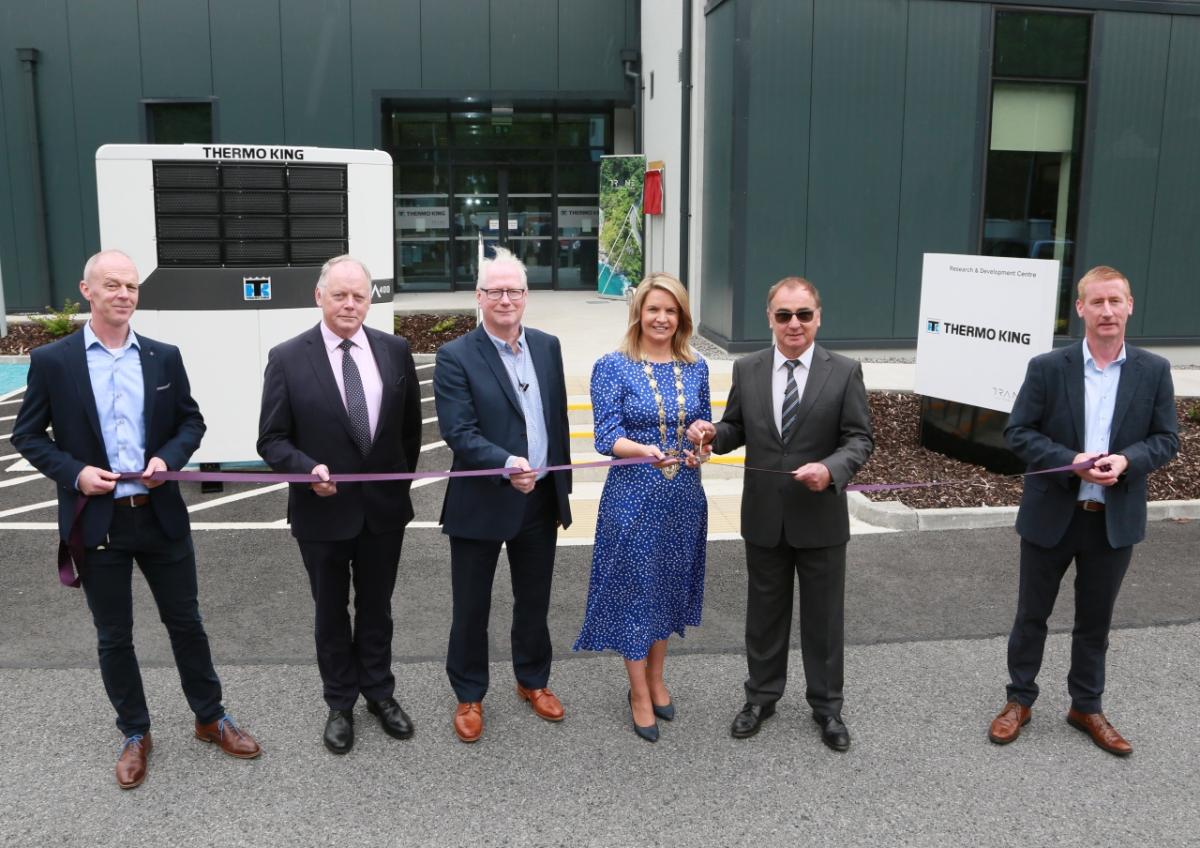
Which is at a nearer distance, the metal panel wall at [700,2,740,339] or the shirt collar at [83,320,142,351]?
the shirt collar at [83,320,142,351]

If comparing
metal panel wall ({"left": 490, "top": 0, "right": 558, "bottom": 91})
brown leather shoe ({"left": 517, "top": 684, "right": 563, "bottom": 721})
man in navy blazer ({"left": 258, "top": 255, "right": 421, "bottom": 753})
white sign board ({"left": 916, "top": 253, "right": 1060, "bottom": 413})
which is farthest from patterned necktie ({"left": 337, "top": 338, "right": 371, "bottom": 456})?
metal panel wall ({"left": 490, "top": 0, "right": 558, "bottom": 91})

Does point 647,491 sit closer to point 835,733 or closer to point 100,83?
point 835,733

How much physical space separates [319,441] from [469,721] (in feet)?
4.45

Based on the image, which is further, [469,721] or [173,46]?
[173,46]

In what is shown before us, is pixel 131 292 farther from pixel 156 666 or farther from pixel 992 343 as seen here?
pixel 992 343

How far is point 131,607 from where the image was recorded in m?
→ 4.21

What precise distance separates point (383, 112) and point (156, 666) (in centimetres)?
1738

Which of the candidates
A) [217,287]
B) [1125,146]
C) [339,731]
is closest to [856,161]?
[1125,146]

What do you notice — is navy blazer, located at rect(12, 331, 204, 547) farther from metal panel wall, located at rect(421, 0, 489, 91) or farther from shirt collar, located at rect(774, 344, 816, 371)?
metal panel wall, located at rect(421, 0, 489, 91)

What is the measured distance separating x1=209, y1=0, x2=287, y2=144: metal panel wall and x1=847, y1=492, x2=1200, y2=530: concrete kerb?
47.2 feet

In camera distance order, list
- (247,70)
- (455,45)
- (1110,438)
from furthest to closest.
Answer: (455,45)
(247,70)
(1110,438)

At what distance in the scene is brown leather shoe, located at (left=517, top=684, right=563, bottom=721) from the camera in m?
4.70

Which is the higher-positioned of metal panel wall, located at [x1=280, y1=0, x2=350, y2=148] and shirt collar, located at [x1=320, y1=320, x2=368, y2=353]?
metal panel wall, located at [x1=280, y1=0, x2=350, y2=148]

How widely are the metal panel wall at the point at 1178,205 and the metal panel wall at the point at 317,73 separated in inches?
515
